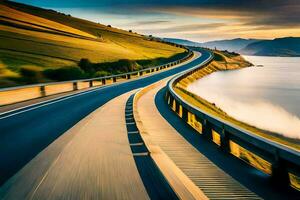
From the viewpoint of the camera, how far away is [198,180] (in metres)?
8.20

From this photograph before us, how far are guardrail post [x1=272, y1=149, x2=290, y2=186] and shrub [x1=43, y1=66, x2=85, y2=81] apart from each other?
41.1 m

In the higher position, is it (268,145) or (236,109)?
(268,145)

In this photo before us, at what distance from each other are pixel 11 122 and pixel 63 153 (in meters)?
6.16

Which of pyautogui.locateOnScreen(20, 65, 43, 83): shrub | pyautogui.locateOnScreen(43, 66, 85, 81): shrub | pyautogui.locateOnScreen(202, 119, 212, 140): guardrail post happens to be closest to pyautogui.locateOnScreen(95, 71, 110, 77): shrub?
pyautogui.locateOnScreen(43, 66, 85, 81): shrub

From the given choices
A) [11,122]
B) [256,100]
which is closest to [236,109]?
[256,100]

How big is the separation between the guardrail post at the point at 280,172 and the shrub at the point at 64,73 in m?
41.1

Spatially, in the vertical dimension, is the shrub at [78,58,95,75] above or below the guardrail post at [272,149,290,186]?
below

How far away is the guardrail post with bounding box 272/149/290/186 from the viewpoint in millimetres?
7802

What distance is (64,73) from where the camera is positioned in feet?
164

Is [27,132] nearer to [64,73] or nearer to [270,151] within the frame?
[270,151]

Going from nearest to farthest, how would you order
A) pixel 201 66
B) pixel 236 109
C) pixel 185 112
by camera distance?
pixel 185 112 < pixel 236 109 < pixel 201 66

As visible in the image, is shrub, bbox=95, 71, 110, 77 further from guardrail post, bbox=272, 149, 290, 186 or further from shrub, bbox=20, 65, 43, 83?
guardrail post, bbox=272, 149, 290, 186

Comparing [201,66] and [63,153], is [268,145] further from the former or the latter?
[201,66]

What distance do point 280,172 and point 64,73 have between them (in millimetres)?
43811
